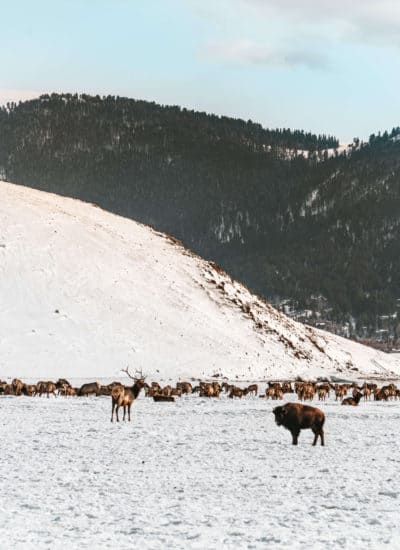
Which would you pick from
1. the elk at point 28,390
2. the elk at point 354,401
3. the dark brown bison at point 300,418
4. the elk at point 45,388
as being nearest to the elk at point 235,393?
the elk at point 354,401

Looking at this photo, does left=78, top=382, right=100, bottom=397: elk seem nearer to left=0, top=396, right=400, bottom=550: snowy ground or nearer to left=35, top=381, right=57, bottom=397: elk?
left=35, top=381, right=57, bottom=397: elk

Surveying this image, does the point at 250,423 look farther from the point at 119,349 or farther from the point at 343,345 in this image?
the point at 343,345

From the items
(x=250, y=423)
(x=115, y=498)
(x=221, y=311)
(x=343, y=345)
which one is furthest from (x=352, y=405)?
(x=343, y=345)

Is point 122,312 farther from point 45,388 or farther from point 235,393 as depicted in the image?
point 235,393

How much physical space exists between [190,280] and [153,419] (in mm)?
50475

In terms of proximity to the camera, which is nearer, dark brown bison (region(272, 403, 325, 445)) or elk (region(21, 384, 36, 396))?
dark brown bison (region(272, 403, 325, 445))

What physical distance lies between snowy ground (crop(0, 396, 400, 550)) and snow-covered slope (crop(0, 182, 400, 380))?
3599 cm

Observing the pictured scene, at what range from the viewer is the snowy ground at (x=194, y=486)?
40.1 ft

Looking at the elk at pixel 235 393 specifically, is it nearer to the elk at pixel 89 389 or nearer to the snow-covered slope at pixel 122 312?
the elk at pixel 89 389

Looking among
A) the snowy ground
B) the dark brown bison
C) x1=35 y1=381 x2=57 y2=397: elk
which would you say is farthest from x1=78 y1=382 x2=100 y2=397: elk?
the dark brown bison

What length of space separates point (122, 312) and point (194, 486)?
55455 millimetres

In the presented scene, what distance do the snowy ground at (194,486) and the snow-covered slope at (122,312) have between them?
118 ft

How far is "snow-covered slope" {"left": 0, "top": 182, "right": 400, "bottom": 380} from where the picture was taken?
65.1m

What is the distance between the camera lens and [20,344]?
6469 cm
